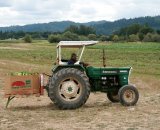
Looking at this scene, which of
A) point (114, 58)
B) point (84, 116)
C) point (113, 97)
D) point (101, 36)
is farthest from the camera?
point (101, 36)

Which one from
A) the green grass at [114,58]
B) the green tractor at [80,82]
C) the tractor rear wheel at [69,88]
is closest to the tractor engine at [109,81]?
the green tractor at [80,82]

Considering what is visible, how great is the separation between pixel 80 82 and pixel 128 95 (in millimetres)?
1687

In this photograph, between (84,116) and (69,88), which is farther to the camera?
(69,88)

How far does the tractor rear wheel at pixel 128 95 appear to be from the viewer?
14.2 meters

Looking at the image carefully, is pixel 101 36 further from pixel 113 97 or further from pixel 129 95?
pixel 129 95

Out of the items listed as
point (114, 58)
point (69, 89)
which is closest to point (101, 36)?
point (114, 58)

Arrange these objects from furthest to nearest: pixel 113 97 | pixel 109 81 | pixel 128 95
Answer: pixel 113 97, pixel 109 81, pixel 128 95

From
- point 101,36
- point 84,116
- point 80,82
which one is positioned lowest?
point 101,36

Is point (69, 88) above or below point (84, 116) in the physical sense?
above

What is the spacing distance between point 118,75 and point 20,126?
4.65 metres

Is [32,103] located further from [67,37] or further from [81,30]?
[81,30]

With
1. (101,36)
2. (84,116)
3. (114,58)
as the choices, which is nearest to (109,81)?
(84,116)

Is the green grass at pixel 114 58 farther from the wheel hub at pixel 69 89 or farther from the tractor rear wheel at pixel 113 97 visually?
the wheel hub at pixel 69 89

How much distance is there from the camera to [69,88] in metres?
13.8
